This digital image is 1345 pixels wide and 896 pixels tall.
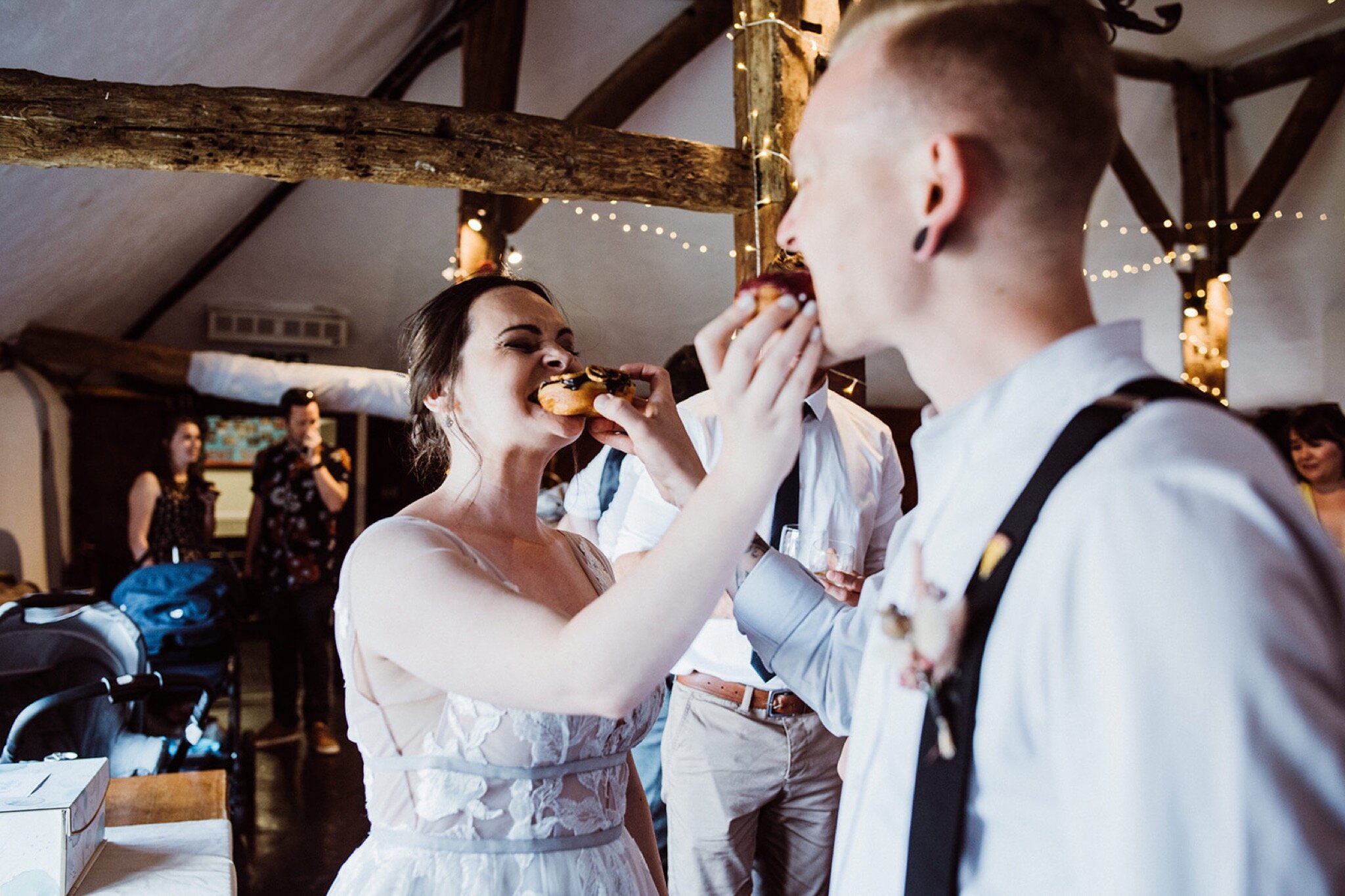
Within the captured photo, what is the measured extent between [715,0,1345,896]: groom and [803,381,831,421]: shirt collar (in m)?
1.55

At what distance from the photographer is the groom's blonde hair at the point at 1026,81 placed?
0.79m

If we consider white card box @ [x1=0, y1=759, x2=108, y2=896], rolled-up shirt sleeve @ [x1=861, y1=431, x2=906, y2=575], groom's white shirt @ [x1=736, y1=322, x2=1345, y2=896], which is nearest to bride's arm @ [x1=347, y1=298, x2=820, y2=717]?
groom's white shirt @ [x1=736, y1=322, x2=1345, y2=896]

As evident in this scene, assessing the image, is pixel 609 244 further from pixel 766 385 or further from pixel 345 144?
pixel 766 385

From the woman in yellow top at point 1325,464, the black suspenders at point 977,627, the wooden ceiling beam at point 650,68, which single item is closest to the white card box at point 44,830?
the black suspenders at point 977,627

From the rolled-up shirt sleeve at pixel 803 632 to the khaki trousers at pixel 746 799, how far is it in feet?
3.78

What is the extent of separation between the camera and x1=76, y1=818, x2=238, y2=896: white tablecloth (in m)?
1.58

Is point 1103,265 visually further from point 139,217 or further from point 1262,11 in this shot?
point 139,217

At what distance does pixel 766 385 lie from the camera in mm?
901

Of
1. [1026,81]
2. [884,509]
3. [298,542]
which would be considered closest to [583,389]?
[1026,81]

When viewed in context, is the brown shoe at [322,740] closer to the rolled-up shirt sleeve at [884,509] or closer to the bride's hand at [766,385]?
the rolled-up shirt sleeve at [884,509]

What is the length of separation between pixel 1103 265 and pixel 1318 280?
5.39ft

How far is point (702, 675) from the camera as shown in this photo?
2484 millimetres

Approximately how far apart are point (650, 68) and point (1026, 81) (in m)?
6.96

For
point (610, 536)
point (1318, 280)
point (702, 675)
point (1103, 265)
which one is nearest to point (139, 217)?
point (610, 536)
